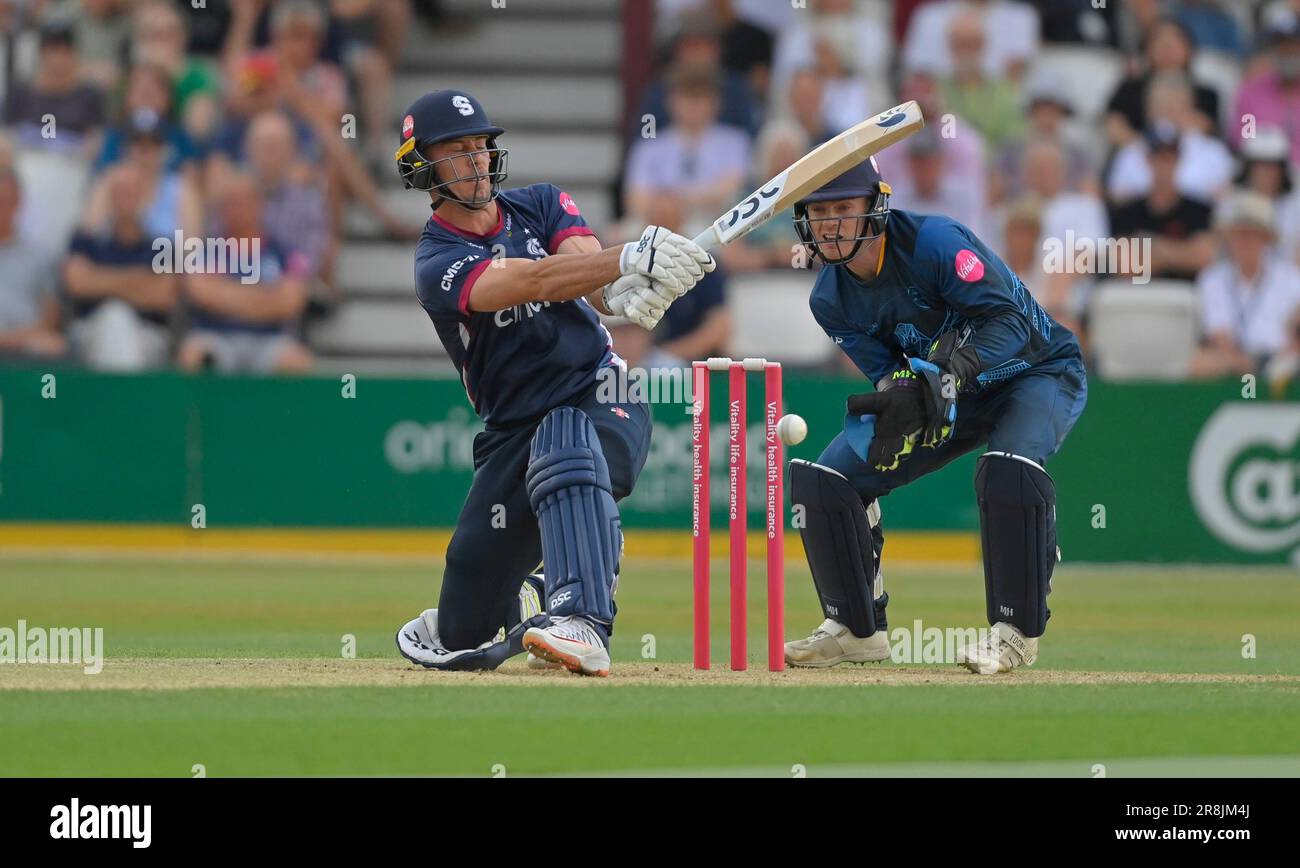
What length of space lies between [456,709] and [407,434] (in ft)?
27.6

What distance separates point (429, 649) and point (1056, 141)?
990cm

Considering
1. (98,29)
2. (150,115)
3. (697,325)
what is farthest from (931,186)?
(98,29)

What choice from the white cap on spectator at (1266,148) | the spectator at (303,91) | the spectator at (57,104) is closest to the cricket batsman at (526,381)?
the spectator at (303,91)

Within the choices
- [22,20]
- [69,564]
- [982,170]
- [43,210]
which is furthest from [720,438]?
[22,20]

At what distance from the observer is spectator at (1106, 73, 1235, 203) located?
16.8m

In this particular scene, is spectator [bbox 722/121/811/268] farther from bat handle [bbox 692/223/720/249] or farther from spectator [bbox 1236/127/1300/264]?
bat handle [bbox 692/223/720/249]

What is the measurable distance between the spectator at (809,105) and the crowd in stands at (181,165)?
11.4 ft

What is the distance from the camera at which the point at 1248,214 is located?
52.3 ft

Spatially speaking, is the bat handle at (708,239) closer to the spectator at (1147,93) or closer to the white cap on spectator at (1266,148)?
the spectator at (1147,93)

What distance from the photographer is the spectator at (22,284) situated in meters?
16.2

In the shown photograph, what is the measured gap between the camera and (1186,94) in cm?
1731

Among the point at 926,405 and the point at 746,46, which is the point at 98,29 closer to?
the point at 746,46

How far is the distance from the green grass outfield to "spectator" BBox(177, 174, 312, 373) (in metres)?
A: 5.56

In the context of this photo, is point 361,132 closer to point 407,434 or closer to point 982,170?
point 407,434
